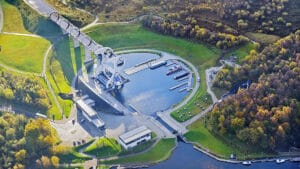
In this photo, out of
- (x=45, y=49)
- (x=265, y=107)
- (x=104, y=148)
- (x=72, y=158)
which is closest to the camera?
(x=72, y=158)

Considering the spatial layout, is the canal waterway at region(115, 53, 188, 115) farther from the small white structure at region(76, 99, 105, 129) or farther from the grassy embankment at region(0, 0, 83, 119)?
the grassy embankment at region(0, 0, 83, 119)

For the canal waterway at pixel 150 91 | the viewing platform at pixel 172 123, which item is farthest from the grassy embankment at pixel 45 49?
the viewing platform at pixel 172 123

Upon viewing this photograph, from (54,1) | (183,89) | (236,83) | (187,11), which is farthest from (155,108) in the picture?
(54,1)

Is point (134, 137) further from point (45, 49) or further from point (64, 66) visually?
point (45, 49)

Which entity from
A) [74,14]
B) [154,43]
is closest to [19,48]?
[74,14]

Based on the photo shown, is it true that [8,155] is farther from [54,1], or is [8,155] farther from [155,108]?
[54,1]

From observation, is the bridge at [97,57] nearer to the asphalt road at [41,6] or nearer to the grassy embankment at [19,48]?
the asphalt road at [41,6]

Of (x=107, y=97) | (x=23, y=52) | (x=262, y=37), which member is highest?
(x=262, y=37)
